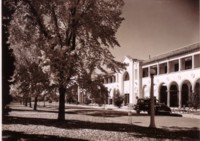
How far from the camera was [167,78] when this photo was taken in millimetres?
34188

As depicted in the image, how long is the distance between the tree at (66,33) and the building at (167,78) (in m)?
13.2

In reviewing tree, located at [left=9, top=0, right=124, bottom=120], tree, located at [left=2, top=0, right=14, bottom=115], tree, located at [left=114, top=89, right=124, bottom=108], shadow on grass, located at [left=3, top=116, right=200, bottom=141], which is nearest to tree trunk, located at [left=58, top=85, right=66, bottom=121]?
tree, located at [left=9, top=0, right=124, bottom=120]

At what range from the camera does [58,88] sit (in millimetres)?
14164

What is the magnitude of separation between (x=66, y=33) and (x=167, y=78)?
21.7 m

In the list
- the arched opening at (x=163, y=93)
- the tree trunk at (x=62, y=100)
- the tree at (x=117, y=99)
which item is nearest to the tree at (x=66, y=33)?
the tree trunk at (x=62, y=100)

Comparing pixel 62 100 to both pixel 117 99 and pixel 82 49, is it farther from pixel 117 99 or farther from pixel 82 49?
pixel 117 99

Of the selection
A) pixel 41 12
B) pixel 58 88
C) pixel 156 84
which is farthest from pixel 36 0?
pixel 156 84

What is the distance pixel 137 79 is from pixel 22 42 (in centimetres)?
2549

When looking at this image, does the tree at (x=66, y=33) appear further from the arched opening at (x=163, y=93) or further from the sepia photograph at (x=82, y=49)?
the arched opening at (x=163, y=93)

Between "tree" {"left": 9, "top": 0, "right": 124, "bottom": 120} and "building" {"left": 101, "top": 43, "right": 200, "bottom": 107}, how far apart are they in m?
13.2

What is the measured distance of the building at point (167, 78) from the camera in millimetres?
28750

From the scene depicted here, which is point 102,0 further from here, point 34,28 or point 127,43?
point 127,43

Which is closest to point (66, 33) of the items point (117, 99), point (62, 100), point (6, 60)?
point (62, 100)

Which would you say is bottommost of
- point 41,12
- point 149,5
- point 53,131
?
point 53,131
